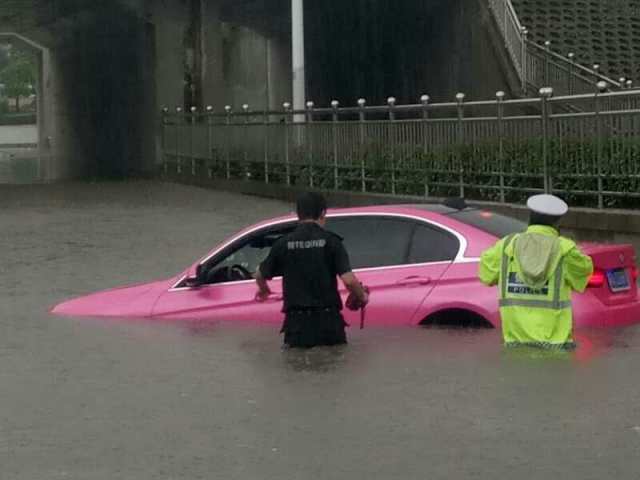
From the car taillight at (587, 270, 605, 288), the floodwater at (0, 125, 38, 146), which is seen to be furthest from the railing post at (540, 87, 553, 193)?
the floodwater at (0, 125, 38, 146)

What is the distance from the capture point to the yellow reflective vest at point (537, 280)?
937cm

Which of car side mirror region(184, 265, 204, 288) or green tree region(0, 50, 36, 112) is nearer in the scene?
car side mirror region(184, 265, 204, 288)

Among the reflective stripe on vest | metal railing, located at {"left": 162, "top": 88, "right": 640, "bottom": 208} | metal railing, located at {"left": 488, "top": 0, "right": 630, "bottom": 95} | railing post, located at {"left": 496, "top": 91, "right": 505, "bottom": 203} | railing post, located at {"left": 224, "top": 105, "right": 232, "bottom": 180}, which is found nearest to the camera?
the reflective stripe on vest

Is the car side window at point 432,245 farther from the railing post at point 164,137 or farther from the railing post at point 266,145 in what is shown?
the railing post at point 164,137

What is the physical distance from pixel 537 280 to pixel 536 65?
23.0 meters

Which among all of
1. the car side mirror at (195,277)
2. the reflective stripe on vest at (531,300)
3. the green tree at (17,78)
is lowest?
the car side mirror at (195,277)

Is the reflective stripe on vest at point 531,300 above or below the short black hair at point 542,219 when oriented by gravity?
below

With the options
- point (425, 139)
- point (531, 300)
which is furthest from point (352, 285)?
point (425, 139)

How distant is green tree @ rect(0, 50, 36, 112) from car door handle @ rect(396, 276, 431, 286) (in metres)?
122

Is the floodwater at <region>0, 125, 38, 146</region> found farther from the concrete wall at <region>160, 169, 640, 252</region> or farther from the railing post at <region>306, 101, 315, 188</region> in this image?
the concrete wall at <region>160, 169, 640, 252</region>

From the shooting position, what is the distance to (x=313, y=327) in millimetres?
10383

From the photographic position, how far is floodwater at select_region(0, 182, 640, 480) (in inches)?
294

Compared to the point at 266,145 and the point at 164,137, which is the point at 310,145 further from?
the point at 164,137

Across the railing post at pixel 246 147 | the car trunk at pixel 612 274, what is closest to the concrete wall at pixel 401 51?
the railing post at pixel 246 147
